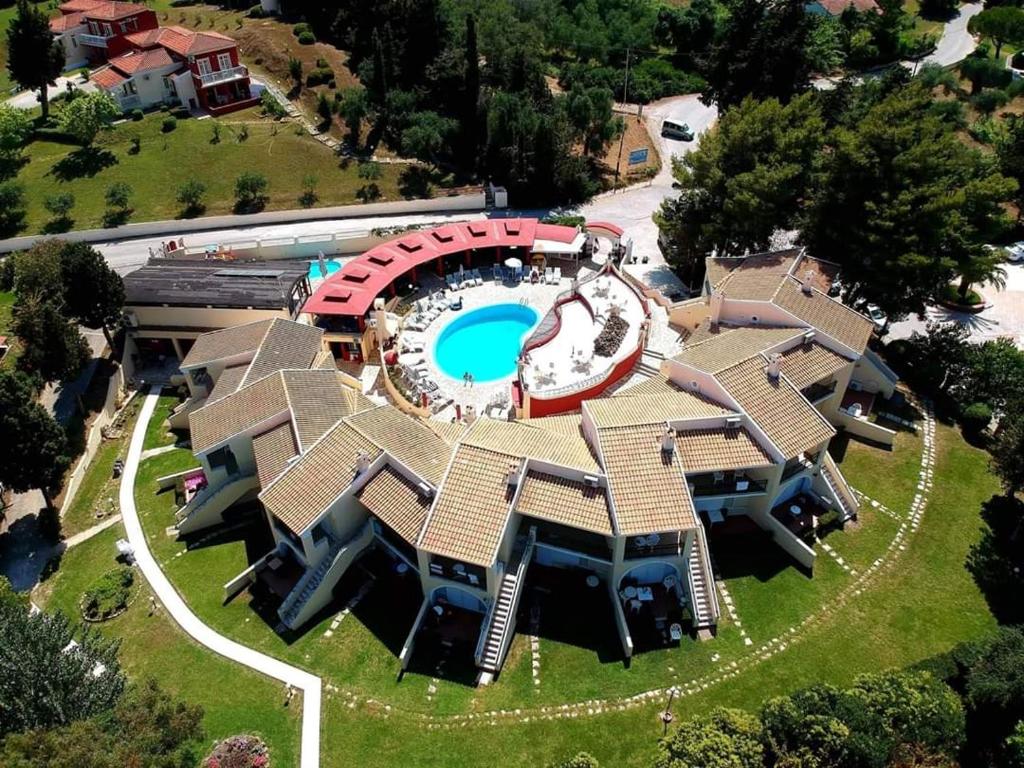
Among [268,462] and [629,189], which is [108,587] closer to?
[268,462]

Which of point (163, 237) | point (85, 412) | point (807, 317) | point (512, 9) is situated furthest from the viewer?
point (512, 9)

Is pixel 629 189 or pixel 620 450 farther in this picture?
pixel 629 189

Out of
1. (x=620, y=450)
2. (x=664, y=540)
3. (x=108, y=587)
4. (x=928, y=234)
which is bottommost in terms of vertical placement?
(x=108, y=587)

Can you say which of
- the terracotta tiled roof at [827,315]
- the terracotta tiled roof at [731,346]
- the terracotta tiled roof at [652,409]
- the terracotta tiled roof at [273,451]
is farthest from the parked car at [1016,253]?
the terracotta tiled roof at [273,451]

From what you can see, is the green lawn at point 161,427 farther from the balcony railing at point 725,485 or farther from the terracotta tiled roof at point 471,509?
the balcony railing at point 725,485

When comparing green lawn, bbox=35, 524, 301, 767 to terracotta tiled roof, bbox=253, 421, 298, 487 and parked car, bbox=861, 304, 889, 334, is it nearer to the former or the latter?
terracotta tiled roof, bbox=253, 421, 298, 487

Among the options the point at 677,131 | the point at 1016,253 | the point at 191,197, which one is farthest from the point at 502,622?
the point at 677,131

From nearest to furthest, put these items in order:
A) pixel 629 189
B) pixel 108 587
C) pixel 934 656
A: pixel 934 656
pixel 108 587
pixel 629 189

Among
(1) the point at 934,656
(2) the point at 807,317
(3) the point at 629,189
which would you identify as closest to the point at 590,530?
(1) the point at 934,656
